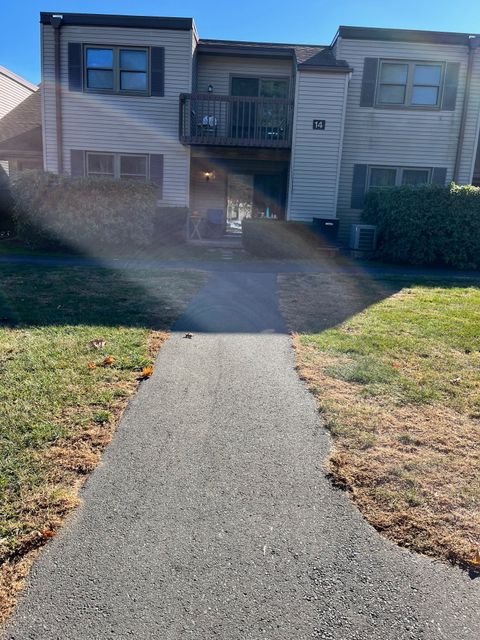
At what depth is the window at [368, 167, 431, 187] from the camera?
50.5 feet

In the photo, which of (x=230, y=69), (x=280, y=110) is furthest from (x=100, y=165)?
(x=280, y=110)

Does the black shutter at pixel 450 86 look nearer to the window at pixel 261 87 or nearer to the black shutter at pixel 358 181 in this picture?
the black shutter at pixel 358 181

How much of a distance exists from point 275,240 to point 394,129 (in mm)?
5897

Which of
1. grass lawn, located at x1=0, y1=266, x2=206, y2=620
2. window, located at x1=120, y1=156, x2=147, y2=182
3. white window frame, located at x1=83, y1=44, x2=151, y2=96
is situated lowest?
grass lawn, located at x1=0, y1=266, x2=206, y2=620

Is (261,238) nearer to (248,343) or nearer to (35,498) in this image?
(248,343)

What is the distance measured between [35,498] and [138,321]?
11.8ft

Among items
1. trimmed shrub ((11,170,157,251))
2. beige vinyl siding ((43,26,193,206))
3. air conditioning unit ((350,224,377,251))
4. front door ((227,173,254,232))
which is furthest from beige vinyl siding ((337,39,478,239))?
trimmed shrub ((11,170,157,251))

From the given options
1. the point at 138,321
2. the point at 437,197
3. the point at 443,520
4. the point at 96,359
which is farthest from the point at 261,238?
the point at 443,520

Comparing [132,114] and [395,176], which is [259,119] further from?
[395,176]

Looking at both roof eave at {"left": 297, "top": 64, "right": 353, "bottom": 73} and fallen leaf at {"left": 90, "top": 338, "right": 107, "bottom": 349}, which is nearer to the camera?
fallen leaf at {"left": 90, "top": 338, "right": 107, "bottom": 349}

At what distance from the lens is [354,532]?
2.47 m

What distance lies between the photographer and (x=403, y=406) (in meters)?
3.88

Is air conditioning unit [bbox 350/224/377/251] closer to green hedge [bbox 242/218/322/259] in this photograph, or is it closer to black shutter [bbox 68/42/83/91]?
green hedge [bbox 242/218/322/259]

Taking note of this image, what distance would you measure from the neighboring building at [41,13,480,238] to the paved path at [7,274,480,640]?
12.1 metres
